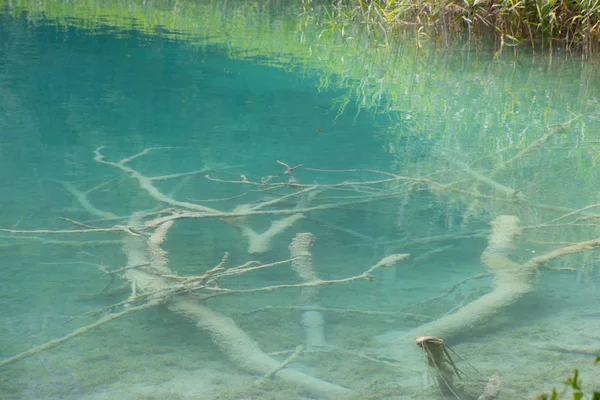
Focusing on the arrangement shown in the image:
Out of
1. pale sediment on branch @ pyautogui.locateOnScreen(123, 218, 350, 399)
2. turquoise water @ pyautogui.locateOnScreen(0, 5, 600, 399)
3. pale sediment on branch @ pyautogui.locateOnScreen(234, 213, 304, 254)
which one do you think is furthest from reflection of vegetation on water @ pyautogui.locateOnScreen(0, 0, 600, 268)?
pale sediment on branch @ pyautogui.locateOnScreen(123, 218, 350, 399)

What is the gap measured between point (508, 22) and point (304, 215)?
5.79 m

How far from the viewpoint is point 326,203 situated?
11.0 ft

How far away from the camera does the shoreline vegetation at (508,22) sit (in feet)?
24.4


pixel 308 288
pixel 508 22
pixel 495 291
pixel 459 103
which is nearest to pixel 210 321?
pixel 308 288

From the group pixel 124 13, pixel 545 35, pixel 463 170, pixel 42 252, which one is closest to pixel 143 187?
pixel 42 252

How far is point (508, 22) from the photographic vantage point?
7996 mm

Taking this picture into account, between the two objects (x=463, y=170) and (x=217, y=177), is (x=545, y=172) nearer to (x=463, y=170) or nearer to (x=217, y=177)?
(x=463, y=170)

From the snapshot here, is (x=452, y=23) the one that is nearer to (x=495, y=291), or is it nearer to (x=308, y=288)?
(x=495, y=291)

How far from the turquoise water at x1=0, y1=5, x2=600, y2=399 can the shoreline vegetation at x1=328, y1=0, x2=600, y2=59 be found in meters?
1.16

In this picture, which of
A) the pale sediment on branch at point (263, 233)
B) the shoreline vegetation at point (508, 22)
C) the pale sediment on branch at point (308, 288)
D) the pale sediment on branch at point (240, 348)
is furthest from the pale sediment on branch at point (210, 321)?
the shoreline vegetation at point (508, 22)

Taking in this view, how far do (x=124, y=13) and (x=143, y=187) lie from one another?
360 inches

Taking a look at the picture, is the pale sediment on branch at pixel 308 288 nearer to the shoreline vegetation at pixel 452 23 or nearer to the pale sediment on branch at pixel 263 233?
the pale sediment on branch at pixel 263 233

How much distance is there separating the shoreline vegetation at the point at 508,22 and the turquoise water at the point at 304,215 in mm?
1163

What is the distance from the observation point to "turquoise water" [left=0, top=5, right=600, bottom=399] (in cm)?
204
